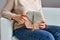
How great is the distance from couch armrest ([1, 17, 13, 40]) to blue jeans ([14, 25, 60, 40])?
0.09 m


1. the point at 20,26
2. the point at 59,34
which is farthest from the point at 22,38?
the point at 59,34

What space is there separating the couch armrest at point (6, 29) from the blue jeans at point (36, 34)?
0.09m

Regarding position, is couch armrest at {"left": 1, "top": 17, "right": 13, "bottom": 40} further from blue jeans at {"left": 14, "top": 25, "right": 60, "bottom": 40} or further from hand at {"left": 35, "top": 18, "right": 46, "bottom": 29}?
hand at {"left": 35, "top": 18, "right": 46, "bottom": 29}

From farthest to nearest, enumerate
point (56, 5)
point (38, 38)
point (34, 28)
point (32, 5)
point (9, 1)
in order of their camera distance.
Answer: point (56, 5)
point (32, 5)
point (9, 1)
point (34, 28)
point (38, 38)

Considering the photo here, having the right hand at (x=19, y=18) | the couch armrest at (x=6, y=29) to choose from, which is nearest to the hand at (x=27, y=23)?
the right hand at (x=19, y=18)

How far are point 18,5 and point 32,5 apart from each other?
0.19m

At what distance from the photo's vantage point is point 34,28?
5.06ft

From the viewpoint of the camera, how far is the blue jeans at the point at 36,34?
142 cm

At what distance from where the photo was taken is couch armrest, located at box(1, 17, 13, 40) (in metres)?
1.53

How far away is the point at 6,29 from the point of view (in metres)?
1.55

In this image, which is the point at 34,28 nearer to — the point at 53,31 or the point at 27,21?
the point at 27,21

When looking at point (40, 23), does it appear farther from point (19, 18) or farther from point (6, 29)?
point (6, 29)

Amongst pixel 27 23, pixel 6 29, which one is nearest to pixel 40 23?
pixel 27 23

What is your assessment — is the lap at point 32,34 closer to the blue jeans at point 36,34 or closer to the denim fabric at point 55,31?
the blue jeans at point 36,34
